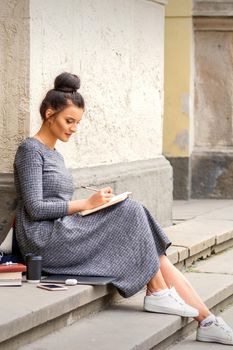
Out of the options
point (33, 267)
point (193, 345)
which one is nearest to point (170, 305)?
point (193, 345)

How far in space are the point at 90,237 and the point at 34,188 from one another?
418 millimetres

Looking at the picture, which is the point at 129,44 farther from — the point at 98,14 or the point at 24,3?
the point at 24,3

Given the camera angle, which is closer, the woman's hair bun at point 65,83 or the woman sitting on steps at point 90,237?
the woman sitting on steps at point 90,237

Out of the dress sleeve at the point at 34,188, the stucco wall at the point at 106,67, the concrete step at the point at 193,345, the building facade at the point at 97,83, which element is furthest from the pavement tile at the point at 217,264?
the dress sleeve at the point at 34,188

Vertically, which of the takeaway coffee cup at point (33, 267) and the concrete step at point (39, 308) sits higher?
the takeaway coffee cup at point (33, 267)

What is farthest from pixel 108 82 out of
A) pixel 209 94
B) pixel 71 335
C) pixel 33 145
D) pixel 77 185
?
pixel 209 94

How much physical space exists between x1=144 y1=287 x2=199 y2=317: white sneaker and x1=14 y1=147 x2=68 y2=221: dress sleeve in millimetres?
688

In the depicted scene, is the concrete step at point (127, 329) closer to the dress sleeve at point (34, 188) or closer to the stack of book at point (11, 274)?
the stack of book at point (11, 274)

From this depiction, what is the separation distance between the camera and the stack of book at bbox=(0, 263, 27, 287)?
6566mm

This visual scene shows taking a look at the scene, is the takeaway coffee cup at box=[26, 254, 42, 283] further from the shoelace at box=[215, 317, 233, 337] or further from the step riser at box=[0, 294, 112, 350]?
the shoelace at box=[215, 317, 233, 337]

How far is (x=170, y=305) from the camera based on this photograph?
6.86 meters

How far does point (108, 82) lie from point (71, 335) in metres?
2.81

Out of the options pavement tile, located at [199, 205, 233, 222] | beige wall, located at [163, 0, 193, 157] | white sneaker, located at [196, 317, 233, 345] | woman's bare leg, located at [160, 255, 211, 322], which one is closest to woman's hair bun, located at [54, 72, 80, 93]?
woman's bare leg, located at [160, 255, 211, 322]

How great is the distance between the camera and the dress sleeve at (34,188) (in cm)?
677
